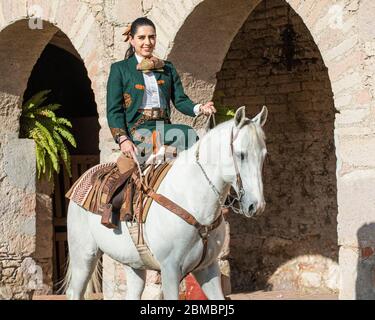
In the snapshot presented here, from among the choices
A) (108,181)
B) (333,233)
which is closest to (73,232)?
(108,181)

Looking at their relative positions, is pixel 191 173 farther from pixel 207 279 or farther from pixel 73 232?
pixel 73 232

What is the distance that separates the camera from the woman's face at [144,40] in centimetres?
671

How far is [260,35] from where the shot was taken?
37.5ft

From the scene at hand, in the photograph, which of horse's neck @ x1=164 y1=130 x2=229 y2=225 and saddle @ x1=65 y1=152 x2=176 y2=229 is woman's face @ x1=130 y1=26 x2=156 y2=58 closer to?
saddle @ x1=65 y1=152 x2=176 y2=229

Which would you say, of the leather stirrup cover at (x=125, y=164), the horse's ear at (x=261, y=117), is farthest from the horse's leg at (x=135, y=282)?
the horse's ear at (x=261, y=117)

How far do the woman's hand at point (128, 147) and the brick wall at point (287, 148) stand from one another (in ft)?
15.7

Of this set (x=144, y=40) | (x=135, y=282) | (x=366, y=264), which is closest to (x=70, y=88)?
(x=135, y=282)

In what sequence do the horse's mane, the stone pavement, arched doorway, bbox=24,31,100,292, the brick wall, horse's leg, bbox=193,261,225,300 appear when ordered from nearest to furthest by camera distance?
the horse's mane, horse's leg, bbox=193,261,225,300, the stone pavement, the brick wall, arched doorway, bbox=24,31,100,292

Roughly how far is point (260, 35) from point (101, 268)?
132 inches

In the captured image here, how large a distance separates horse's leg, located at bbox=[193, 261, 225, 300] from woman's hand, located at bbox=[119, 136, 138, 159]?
34.8 inches

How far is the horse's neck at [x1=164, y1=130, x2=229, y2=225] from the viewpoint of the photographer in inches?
242

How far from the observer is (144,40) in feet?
22.2

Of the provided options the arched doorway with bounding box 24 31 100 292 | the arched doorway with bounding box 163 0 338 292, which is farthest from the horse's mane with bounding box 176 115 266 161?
the arched doorway with bounding box 24 31 100 292
